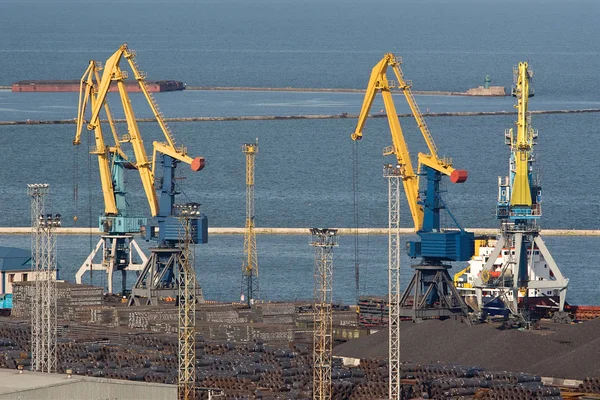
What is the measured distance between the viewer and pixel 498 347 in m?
62.4

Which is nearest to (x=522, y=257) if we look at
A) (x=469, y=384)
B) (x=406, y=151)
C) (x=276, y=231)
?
(x=406, y=151)

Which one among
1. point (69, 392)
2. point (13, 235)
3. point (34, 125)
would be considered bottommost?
point (69, 392)

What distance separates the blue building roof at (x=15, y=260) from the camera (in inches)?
3342

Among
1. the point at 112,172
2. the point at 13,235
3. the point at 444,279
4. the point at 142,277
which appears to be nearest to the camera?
the point at 444,279

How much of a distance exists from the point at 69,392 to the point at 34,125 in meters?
150

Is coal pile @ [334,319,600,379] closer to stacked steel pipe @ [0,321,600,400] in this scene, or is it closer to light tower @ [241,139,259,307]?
stacked steel pipe @ [0,321,600,400]

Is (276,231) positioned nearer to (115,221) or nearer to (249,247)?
(115,221)

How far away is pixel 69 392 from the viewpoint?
45.2m

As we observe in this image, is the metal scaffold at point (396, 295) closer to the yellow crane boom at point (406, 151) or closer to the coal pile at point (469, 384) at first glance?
the coal pile at point (469, 384)

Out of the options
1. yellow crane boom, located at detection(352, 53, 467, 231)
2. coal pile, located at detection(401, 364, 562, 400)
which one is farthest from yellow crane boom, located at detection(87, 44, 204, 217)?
coal pile, located at detection(401, 364, 562, 400)

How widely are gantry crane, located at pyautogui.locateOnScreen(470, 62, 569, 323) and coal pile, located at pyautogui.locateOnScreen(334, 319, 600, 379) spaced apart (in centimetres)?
563

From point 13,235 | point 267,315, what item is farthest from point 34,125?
point 267,315

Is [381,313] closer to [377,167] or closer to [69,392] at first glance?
[69,392]

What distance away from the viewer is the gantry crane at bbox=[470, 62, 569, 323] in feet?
240
